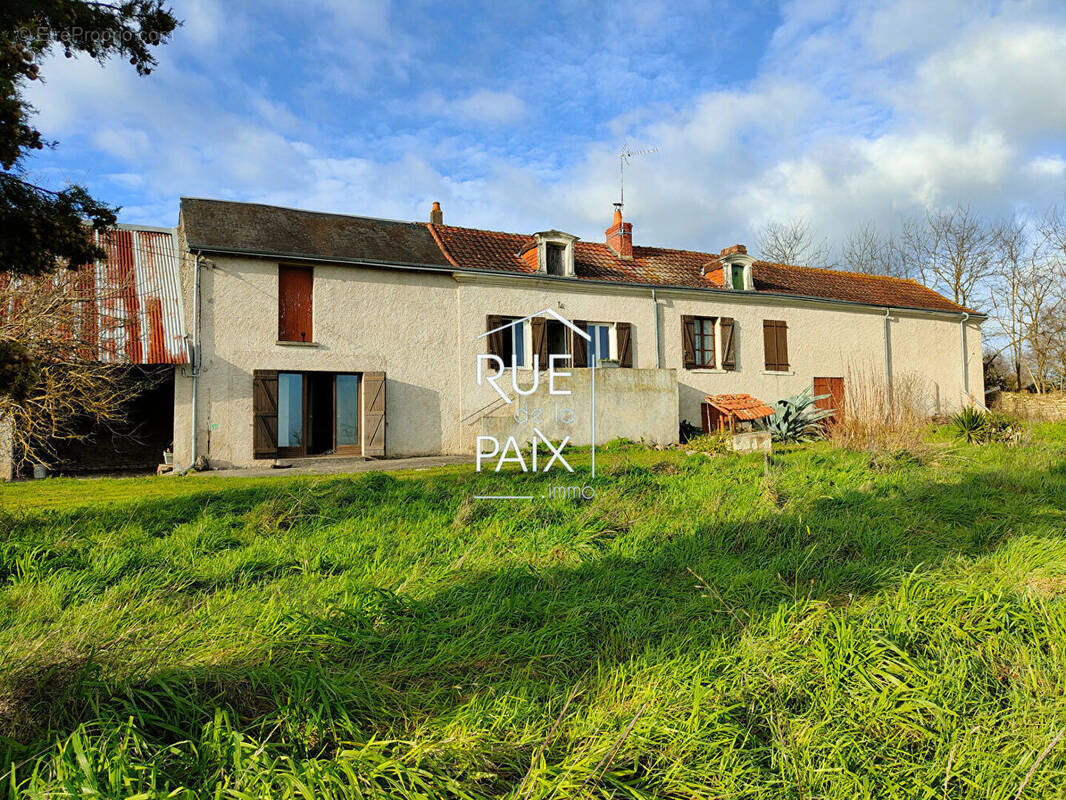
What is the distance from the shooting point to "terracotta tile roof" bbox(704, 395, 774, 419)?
15.6 meters

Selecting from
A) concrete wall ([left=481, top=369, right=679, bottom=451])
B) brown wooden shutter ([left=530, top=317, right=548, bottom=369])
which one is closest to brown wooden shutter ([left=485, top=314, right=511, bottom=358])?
brown wooden shutter ([left=530, top=317, right=548, bottom=369])

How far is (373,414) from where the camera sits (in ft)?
44.6

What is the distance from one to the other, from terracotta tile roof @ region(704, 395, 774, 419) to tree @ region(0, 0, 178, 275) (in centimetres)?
1323

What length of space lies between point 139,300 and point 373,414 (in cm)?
539

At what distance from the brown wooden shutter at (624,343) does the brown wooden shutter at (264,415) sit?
819cm

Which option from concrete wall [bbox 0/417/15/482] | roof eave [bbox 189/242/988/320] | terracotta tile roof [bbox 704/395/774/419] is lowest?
concrete wall [bbox 0/417/15/482]

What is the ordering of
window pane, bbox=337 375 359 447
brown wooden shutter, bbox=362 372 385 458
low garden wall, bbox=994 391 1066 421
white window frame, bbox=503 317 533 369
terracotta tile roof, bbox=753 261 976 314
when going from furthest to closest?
low garden wall, bbox=994 391 1066 421 < terracotta tile roof, bbox=753 261 976 314 < white window frame, bbox=503 317 533 369 < window pane, bbox=337 375 359 447 < brown wooden shutter, bbox=362 372 385 458

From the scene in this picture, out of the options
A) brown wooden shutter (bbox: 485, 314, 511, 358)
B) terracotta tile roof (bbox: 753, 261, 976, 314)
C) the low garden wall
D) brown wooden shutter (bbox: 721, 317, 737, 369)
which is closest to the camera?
brown wooden shutter (bbox: 485, 314, 511, 358)

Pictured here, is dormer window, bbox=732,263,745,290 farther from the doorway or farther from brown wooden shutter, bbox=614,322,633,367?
the doorway

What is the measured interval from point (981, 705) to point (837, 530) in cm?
258

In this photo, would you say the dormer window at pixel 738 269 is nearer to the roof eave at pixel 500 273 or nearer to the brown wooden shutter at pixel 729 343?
the roof eave at pixel 500 273

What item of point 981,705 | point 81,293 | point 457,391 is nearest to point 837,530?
point 981,705

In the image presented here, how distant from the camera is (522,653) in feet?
10.9

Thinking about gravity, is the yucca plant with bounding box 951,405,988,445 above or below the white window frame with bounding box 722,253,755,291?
below
